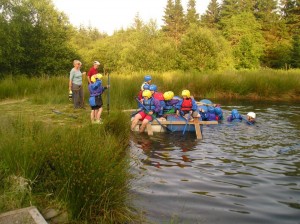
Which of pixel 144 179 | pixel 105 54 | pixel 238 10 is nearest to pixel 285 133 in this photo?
pixel 144 179

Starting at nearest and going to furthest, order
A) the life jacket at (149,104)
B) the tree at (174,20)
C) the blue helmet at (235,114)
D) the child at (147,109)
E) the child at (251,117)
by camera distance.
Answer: the child at (147,109) → the life jacket at (149,104) → the child at (251,117) → the blue helmet at (235,114) → the tree at (174,20)

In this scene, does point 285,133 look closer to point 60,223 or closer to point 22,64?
point 60,223

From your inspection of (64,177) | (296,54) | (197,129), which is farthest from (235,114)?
(296,54)

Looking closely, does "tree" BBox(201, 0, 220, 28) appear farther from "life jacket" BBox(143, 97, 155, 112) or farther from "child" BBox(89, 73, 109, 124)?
"child" BBox(89, 73, 109, 124)

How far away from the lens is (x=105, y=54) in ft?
158

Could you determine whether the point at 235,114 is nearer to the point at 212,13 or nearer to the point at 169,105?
the point at 169,105

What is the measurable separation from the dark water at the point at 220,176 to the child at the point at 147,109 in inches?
23.5

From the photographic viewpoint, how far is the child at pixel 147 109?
10562 millimetres

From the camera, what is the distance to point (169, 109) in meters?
11.9

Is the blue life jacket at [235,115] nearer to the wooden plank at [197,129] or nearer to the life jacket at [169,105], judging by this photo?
the life jacket at [169,105]

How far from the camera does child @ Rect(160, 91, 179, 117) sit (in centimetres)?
1177

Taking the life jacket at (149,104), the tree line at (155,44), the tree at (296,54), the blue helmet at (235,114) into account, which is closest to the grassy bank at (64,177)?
the life jacket at (149,104)

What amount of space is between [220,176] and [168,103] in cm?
567

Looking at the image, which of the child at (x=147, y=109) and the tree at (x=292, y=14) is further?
the tree at (x=292, y=14)
